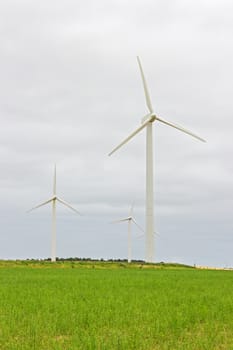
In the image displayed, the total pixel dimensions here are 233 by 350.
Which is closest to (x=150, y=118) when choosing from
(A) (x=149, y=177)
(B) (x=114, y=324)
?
(A) (x=149, y=177)

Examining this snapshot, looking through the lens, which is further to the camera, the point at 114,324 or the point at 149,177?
the point at 149,177

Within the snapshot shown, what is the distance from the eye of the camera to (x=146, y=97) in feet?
247

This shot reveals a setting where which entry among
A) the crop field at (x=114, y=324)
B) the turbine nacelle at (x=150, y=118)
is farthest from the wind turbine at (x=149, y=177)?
the crop field at (x=114, y=324)

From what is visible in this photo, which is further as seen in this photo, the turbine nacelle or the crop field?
the turbine nacelle

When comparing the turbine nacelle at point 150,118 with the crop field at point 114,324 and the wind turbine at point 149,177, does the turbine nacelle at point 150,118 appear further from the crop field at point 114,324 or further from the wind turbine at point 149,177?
the crop field at point 114,324

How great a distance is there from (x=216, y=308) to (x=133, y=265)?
52029mm

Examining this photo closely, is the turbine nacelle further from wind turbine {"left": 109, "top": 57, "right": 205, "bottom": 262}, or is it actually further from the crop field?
the crop field

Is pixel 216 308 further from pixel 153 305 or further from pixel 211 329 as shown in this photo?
pixel 211 329

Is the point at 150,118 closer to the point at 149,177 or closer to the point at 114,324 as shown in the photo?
the point at 149,177

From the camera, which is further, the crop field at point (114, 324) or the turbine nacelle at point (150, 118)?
the turbine nacelle at point (150, 118)

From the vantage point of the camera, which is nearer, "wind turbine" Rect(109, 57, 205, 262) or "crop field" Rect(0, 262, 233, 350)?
"crop field" Rect(0, 262, 233, 350)

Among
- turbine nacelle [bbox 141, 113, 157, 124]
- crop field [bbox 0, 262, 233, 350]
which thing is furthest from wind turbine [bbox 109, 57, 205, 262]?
crop field [bbox 0, 262, 233, 350]

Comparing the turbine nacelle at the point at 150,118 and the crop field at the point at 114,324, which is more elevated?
the turbine nacelle at the point at 150,118

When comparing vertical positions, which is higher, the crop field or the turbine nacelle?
the turbine nacelle
